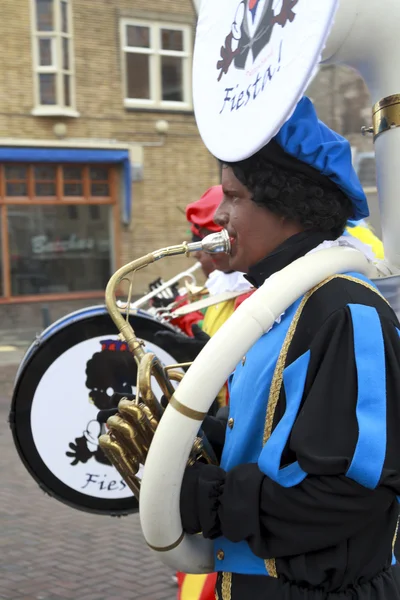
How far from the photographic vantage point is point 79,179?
14.4m

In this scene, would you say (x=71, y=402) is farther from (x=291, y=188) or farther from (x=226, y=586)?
(x=291, y=188)

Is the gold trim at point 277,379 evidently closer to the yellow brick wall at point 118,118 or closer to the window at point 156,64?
the yellow brick wall at point 118,118

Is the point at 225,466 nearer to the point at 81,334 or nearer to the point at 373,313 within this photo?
the point at 373,313

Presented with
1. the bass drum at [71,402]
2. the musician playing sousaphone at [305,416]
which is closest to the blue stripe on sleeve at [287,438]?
the musician playing sousaphone at [305,416]

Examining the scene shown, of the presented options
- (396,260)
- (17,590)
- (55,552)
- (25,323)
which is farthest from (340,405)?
(25,323)

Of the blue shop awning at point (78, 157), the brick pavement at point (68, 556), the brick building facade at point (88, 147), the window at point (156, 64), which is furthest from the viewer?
the window at point (156, 64)

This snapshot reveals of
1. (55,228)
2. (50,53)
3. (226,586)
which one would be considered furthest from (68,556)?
(50,53)

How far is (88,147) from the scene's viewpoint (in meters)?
14.2

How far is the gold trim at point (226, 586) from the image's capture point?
5.24 ft

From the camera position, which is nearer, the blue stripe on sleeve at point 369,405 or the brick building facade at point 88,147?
the blue stripe on sleeve at point 369,405

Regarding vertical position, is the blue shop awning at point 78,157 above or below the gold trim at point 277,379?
above

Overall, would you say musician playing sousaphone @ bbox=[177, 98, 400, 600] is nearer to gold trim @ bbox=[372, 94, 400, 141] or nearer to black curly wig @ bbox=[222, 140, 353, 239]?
black curly wig @ bbox=[222, 140, 353, 239]

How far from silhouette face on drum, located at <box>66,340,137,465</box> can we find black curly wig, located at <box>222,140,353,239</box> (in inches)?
58.4

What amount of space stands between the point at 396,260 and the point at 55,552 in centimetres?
298
